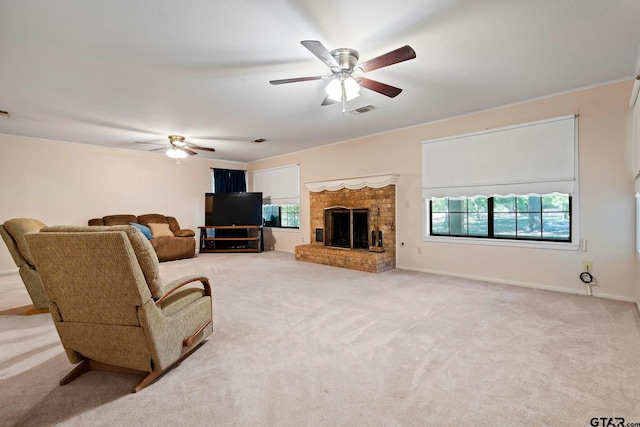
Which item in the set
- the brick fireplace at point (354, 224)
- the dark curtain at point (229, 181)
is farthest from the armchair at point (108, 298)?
the dark curtain at point (229, 181)

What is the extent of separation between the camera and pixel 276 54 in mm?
2689

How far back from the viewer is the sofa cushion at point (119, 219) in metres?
6.28

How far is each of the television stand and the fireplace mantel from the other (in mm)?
2127

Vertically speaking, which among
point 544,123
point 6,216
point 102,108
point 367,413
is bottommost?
point 367,413

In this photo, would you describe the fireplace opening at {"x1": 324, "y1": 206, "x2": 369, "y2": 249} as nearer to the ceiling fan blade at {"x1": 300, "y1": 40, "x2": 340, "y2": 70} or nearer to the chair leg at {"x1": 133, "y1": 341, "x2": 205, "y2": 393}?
the ceiling fan blade at {"x1": 300, "y1": 40, "x2": 340, "y2": 70}

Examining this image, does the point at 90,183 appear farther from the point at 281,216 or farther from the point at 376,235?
the point at 376,235

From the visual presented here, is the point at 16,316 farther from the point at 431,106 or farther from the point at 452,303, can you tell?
the point at 431,106

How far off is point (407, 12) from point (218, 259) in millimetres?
5857

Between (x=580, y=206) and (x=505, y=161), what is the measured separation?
40.5 inches

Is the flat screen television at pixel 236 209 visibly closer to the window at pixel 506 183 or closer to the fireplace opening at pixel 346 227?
the fireplace opening at pixel 346 227

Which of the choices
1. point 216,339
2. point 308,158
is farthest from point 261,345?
point 308,158

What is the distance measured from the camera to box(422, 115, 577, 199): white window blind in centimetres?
375

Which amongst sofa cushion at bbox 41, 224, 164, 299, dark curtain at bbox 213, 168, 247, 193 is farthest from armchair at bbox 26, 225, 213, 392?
dark curtain at bbox 213, 168, 247, 193

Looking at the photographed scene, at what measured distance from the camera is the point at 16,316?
10.4 ft
